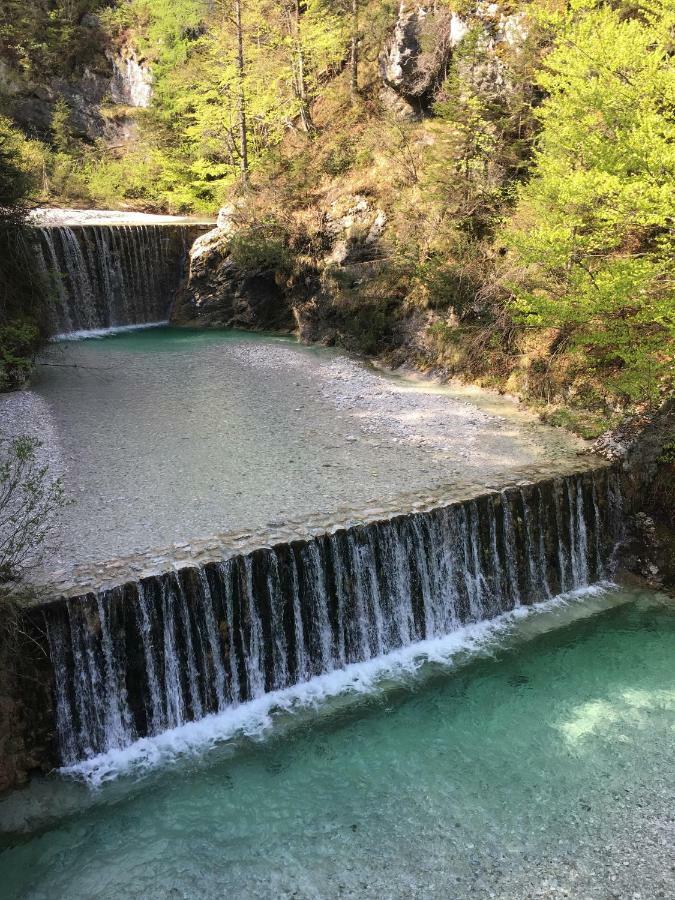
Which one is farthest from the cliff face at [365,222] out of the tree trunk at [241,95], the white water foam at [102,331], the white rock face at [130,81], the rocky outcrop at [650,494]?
the white rock face at [130,81]

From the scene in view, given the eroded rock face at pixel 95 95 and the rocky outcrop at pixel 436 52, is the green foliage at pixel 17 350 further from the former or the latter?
the eroded rock face at pixel 95 95

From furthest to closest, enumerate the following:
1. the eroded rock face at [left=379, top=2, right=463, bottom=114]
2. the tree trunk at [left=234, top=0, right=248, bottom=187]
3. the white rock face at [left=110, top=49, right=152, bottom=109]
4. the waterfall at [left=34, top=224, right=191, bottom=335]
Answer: the white rock face at [left=110, top=49, right=152, bottom=109]
the tree trunk at [left=234, top=0, right=248, bottom=187]
the waterfall at [left=34, top=224, right=191, bottom=335]
the eroded rock face at [left=379, top=2, right=463, bottom=114]

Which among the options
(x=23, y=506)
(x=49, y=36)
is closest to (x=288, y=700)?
(x=23, y=506)

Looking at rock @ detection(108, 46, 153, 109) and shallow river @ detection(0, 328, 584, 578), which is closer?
shallow river @ detection(0, 328, 584, 578)

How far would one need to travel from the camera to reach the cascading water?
5.47 meters

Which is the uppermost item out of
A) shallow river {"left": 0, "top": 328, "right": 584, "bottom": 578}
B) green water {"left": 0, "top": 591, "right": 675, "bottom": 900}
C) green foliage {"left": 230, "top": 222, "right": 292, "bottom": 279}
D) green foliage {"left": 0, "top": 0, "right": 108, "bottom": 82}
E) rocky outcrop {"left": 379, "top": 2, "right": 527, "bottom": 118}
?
green foliage {"left": 0, "top": 0, "right": 108, "bottom": 82}

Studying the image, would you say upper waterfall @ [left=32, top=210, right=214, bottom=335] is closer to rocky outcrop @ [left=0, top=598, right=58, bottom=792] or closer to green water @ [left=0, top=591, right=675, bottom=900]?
rocky outcrop @ [left=0, top=598, right=58, bottom=792]

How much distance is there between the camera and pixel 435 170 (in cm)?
1262

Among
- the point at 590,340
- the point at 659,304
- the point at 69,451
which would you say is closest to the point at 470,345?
the point at 590,340

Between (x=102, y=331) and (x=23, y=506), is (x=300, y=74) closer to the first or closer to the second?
(x=102, y=331)

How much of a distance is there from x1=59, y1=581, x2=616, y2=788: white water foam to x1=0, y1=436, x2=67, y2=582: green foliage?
6.03 ft

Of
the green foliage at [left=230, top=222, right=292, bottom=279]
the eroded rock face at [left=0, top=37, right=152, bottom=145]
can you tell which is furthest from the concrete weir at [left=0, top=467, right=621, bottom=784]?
the eroded rock face at [left=0, top=37, right=152, bottom=145]

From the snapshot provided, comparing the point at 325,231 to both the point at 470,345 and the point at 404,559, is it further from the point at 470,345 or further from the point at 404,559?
the point at 404,559

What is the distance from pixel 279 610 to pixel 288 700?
0.84 meters
